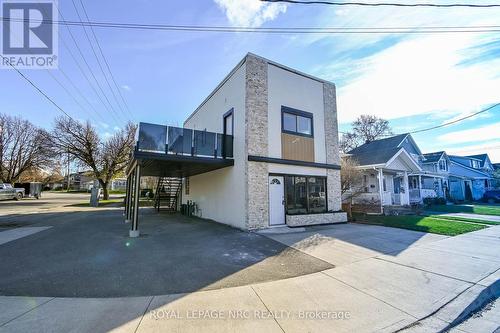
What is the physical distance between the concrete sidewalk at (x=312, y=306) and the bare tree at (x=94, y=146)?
89.0ft

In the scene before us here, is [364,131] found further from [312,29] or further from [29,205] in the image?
[29,205]

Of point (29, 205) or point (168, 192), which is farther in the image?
point (29, 205)

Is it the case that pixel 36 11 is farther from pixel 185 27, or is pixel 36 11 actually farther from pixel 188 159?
pixel 188 159

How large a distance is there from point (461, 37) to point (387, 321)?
10073 mm

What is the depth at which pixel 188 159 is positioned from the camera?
381 inches

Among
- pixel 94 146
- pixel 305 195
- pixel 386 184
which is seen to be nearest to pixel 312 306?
pixel 305 195

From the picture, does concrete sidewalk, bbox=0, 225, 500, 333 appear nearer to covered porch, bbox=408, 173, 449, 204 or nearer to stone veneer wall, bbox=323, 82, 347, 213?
stone veneer wall, bbox=323, 82, 347, 213

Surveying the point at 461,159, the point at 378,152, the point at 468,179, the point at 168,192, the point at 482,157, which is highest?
the point at 482,157

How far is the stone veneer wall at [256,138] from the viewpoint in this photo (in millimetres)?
9830

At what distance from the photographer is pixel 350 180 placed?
1628 centimetres

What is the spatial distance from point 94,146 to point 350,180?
1098 inches

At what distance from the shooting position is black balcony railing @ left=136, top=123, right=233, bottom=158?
29.2 feet

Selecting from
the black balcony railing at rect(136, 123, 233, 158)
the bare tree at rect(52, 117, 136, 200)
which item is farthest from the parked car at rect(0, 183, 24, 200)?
the black balcony railing at rect(136, 123, 233, 158)

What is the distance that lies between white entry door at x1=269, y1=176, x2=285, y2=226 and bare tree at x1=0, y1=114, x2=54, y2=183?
3575 centimetres
